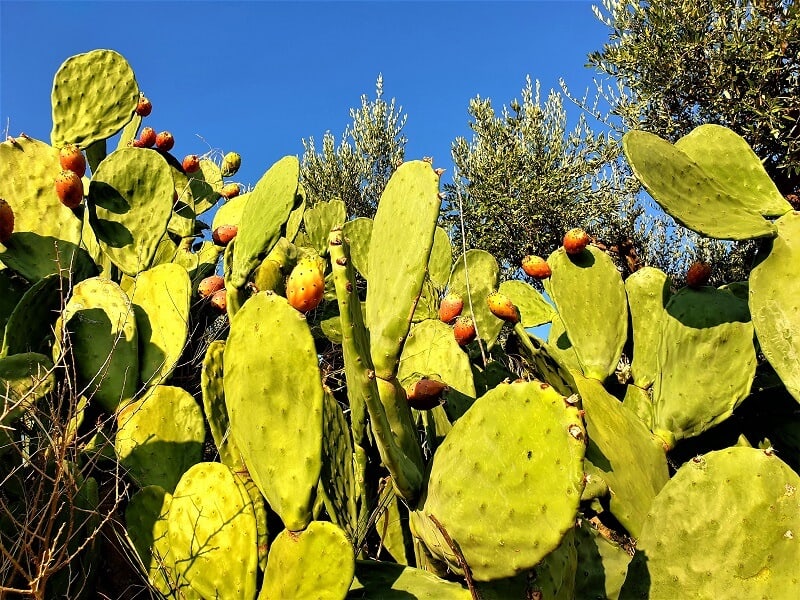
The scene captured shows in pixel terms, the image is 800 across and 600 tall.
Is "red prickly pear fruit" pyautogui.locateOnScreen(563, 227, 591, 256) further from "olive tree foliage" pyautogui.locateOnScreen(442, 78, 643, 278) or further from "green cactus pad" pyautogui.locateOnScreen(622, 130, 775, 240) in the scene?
"olive tree foliage" pyautogui.locateOnScreen(442, 78, 643, 278)

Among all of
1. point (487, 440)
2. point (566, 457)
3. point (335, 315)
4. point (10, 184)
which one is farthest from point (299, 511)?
point (10, 184)

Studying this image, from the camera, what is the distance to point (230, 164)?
3014mm

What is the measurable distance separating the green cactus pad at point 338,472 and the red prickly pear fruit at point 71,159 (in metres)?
1.27

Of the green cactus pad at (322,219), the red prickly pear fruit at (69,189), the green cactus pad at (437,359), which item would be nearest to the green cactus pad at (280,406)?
the green cactus pad at (437,359)

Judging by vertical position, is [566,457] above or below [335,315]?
below

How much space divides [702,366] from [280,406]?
1.18 metres

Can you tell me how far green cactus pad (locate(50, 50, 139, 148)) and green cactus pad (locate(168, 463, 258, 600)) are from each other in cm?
157

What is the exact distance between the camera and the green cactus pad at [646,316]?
2121 millimetres

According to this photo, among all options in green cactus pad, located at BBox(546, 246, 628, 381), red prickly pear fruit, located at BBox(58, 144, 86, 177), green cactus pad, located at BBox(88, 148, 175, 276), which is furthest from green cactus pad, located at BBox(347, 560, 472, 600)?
red prickly pear fruit, located at BBox(58, 144, 86, 177)

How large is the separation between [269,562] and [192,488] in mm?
233

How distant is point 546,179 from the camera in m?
7.39

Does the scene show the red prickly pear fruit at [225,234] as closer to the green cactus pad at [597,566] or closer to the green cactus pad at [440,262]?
the green cactus pad at [440,262]

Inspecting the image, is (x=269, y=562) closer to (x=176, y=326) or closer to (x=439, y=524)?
(x=439, y=524)

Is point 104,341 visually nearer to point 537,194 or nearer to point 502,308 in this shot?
point 502,308
